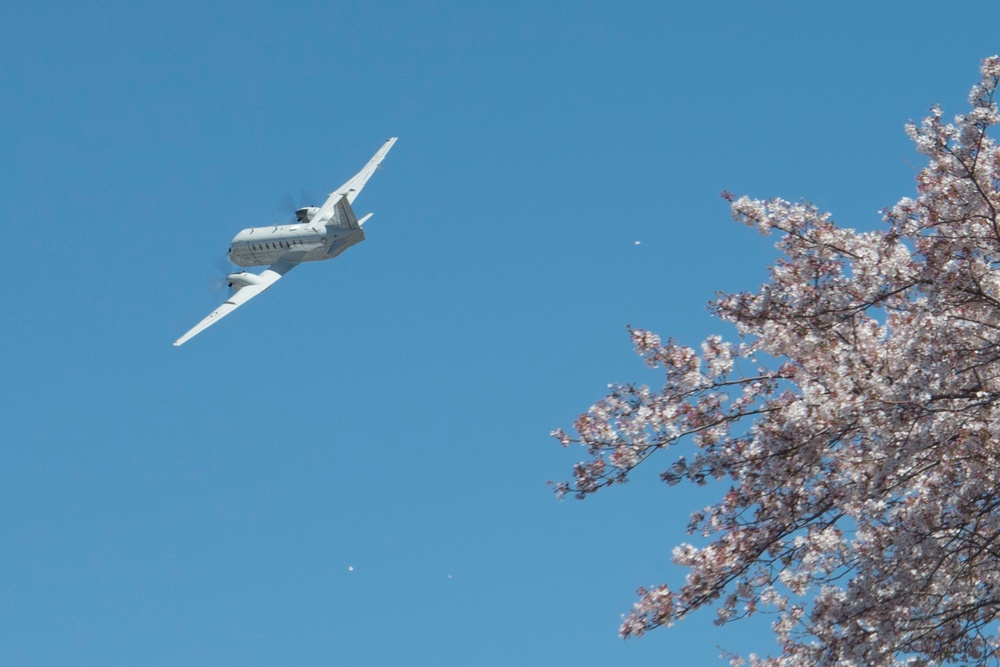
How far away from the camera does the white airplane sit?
42875 mm

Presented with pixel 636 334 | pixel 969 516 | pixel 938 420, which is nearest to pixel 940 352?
pixel 938 420

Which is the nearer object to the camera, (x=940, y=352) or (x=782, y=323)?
(x=940, y=352)

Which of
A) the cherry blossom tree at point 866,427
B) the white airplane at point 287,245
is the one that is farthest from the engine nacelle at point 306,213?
the cherry blossom tree at point 866,427

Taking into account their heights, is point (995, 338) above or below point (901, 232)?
below

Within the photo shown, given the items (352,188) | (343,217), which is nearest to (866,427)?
(343,217)

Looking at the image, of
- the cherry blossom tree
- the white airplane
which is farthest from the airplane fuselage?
the cherry blossom tree

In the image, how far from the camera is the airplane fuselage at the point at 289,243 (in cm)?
4316

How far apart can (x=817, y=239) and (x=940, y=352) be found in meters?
2.65

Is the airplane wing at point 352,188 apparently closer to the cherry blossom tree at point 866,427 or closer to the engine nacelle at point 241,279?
the engine nacelle at point 241,279

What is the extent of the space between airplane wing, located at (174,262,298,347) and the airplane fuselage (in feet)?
1.23

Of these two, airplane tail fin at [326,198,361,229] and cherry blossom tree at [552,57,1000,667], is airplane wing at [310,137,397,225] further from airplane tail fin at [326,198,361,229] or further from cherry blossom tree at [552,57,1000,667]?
cherry blossom tree at [552,57,1000,667]

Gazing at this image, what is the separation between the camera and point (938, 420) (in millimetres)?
10930

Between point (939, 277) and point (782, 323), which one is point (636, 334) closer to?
point (782, 323)

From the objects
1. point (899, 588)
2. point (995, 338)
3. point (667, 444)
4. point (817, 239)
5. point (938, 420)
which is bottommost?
point (899, 588)
